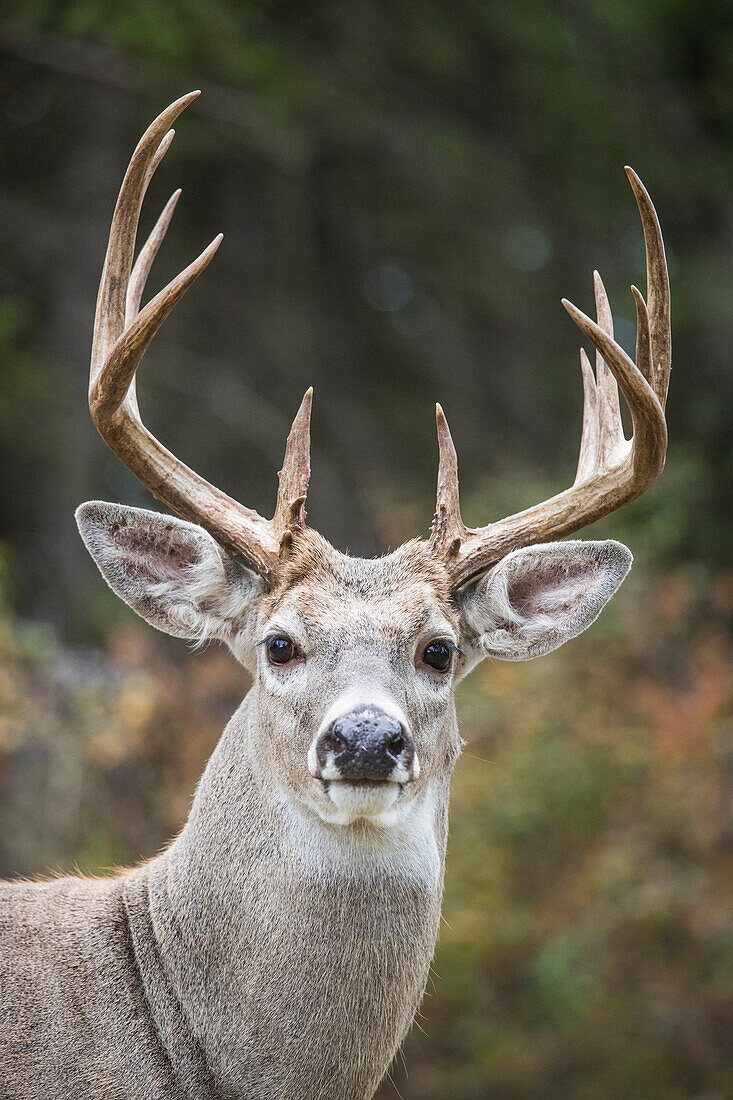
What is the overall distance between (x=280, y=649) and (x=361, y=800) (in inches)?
28.0

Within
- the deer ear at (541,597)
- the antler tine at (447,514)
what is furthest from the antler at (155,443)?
the deer ear at (541,597)

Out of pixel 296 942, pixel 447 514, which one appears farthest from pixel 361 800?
pixel 447 514

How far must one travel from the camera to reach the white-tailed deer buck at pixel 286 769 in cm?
374

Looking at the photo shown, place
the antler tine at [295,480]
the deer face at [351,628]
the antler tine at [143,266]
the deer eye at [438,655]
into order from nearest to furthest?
the deer face at [351,628], the deer eye at [438,655], the antler tine at [295,480], the antler tine at [143,266]

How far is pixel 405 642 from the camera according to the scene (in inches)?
161

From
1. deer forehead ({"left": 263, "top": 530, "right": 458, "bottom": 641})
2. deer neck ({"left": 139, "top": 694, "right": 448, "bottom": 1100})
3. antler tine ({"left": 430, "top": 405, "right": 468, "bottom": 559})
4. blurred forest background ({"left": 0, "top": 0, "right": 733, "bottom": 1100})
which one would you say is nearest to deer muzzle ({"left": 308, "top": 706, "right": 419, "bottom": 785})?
deer neck ({"left": 139, "top": 694, "right": 448, "bottom": 1100})

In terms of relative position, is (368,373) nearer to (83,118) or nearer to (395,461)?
(395,461)

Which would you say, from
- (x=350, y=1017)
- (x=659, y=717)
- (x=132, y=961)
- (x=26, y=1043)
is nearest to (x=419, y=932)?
(x=350, y=1017)

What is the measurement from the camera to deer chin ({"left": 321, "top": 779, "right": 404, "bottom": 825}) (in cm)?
362

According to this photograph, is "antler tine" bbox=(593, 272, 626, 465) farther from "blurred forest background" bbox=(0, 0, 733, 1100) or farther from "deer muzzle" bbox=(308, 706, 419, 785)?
"blurred forest background" bbox=(0, 0, 733, 1100)

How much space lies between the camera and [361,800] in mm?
3635

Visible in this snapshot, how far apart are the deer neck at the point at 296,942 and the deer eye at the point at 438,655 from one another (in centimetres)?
46

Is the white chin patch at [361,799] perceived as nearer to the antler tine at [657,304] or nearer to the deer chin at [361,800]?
the deer chin at [361,800]

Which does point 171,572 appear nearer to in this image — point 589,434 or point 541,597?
point 541,597
